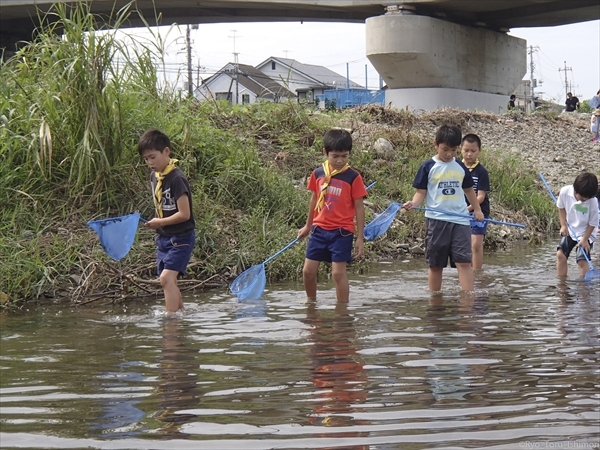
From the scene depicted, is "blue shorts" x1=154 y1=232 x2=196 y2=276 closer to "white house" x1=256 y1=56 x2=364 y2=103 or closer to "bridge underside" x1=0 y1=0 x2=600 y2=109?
"bridge underside" x1=0 y1=0 x2=600 y2=109

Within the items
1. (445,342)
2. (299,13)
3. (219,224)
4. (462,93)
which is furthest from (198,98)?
(299,13)

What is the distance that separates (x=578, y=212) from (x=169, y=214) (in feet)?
14.4

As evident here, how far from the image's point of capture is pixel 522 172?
1515 cm

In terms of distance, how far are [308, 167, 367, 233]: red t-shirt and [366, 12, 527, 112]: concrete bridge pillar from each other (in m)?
18.9

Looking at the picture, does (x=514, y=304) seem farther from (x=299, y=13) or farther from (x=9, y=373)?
(x=299, y=13)

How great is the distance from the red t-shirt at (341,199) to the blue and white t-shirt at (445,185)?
766mm

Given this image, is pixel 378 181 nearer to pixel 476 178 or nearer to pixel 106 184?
pixel 476 178

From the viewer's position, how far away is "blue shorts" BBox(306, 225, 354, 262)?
273 inches

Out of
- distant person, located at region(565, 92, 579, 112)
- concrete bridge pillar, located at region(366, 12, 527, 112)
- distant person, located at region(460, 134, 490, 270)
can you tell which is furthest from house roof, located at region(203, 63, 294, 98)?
distant person, located at region(565, 92, 579, 112)

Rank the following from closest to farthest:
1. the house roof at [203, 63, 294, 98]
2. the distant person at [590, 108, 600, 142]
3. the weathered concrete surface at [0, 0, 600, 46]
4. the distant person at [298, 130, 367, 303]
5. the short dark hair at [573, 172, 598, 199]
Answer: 1. the distant person at [298, 130, 367, 303]
2. the short dark hair at [573, 172, 598, 199]
3. the house roof at [203, 63, 294, 98]
4. the distant person at [590, 108, 600, 142]
5. the weathered concrete surface at [0, 0, 600, 46]

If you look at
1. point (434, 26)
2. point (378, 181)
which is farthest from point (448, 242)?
point (434, 26)

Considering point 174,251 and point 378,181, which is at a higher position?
point 378,181

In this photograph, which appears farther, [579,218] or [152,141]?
[579,218]

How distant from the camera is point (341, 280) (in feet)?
23.1
